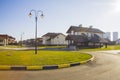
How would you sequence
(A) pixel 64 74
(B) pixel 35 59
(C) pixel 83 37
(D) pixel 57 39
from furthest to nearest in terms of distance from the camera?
(D) pixel 57 39
(C) pixel 83 37
(B) pixel 35 59
(A) pixel 64 74

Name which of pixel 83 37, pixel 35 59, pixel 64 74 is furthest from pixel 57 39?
pixel 64 74

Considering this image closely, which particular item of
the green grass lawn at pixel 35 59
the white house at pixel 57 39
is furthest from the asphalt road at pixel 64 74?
the white house at pixel 57 39

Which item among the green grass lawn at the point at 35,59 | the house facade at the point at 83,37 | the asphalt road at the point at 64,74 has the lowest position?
the asphalt road at the point at 64,74

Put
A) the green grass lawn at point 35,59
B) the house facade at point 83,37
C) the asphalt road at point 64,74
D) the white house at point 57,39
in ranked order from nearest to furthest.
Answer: the asphalt road at point 64,74, the green grass lawn at point 35,59, the house facade at point 83,37, the white house at point 57,39

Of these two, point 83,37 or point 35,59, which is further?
point 83,37

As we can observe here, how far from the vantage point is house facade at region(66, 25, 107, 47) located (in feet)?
197

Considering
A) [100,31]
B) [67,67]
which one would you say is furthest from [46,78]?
[100,31]

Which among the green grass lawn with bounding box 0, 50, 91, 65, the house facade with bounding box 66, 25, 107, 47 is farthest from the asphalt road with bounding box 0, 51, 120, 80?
the house facade with bounding box 66, 25, 107, 47

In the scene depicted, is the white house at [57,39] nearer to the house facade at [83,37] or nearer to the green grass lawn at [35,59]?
the house facade at [83,37]

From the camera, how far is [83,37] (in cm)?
6159

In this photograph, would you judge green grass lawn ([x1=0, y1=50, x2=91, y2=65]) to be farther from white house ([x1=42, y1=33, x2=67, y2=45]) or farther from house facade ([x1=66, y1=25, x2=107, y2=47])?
white house ([x1=42, y1=33, x2=67, y2=45])

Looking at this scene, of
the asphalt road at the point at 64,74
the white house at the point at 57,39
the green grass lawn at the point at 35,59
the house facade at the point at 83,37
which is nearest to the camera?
the asphalt road at the point at 64,74

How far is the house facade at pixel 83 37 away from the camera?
197 ft

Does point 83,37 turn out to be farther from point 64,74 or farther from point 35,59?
point 64,74
